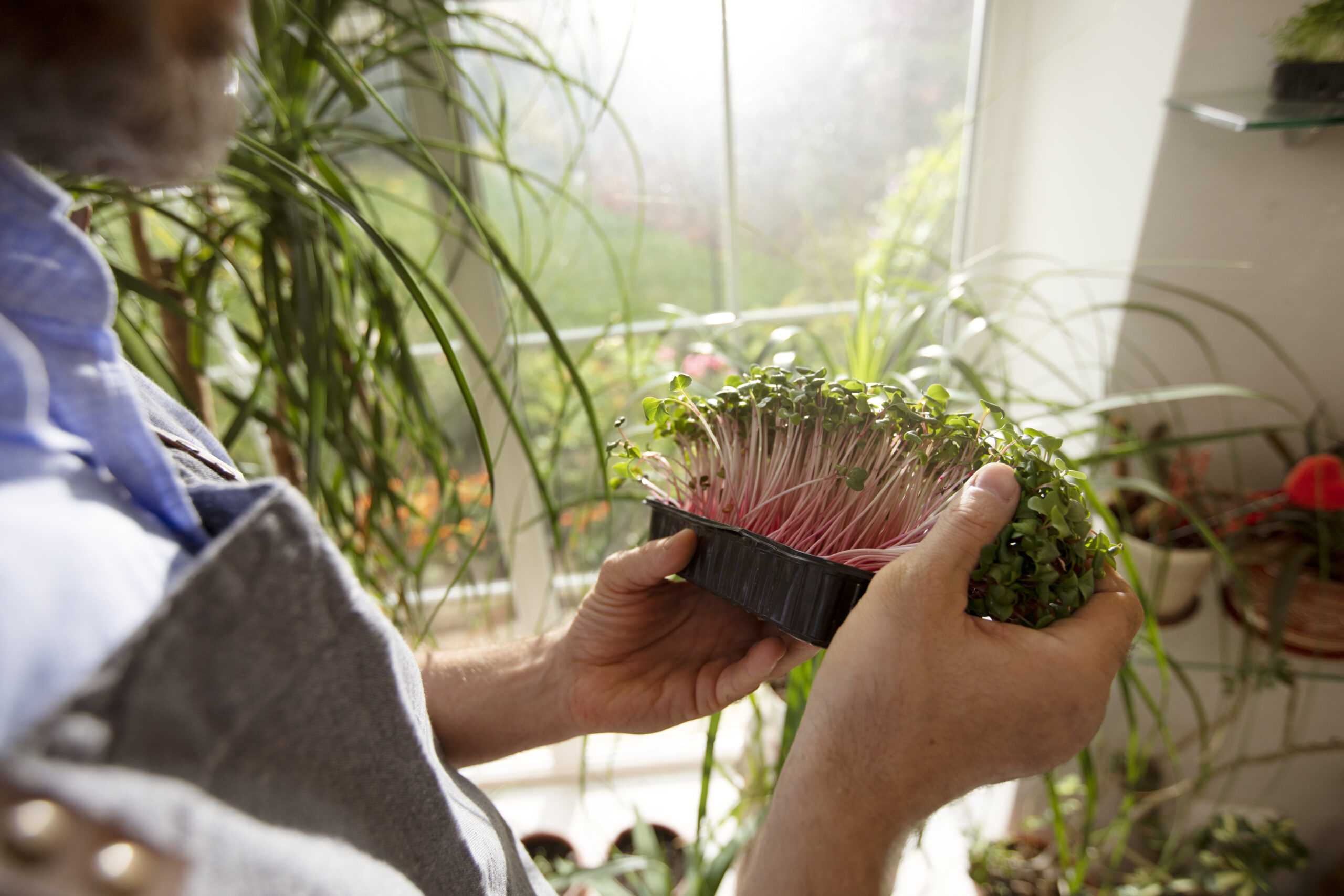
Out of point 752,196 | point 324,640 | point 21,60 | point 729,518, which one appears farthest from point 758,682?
point 752,196

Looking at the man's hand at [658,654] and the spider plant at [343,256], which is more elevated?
the spider plant at [343,256]

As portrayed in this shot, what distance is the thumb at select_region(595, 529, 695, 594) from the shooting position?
0.55 meters

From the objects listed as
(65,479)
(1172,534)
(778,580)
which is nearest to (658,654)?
(778,580)

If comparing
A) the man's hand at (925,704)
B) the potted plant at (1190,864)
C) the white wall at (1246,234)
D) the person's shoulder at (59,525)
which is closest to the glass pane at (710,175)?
the white wall at (1246,234)

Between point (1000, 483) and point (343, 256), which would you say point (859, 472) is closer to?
point (1000, 483)

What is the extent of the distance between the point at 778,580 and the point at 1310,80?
80cm

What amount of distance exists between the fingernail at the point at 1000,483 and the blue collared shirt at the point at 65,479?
16.8 inches

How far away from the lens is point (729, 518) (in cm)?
58

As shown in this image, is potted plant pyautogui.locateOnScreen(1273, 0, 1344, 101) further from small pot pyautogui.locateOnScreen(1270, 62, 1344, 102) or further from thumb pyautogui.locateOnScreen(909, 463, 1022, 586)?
thumb pyautogui.locateOnScreen(909, 463, 1022, 586)

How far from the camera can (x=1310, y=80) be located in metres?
0.72

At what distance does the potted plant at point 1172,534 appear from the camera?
2.90 feet

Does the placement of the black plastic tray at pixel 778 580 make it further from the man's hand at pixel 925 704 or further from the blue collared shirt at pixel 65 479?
the blue collared shirt at pixel 65 479

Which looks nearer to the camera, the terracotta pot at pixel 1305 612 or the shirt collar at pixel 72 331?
the shirt collar at pixel 72 331

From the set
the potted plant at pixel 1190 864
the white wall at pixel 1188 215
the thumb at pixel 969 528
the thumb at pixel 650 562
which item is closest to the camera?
the thumb at pixel 969 528
